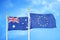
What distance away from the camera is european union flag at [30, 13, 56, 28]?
3.87 m

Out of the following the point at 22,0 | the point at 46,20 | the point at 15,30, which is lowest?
the point at 15,30

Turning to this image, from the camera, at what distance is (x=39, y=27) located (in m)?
3.87

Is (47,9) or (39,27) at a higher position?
(47,9)

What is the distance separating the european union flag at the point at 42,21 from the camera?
3.87 metres

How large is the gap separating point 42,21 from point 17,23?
72cm

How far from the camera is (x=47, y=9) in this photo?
3.90m

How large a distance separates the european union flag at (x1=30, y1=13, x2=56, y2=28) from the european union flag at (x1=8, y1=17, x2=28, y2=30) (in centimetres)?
20

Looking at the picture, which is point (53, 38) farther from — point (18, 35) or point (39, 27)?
point (18, 35)

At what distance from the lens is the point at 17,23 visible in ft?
12.7

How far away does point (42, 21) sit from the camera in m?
3.89

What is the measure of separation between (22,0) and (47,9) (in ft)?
2.51

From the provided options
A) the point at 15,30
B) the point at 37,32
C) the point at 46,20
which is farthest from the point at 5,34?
the point at 46,20

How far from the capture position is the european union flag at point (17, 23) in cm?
386

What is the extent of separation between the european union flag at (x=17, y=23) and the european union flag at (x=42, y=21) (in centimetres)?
20
